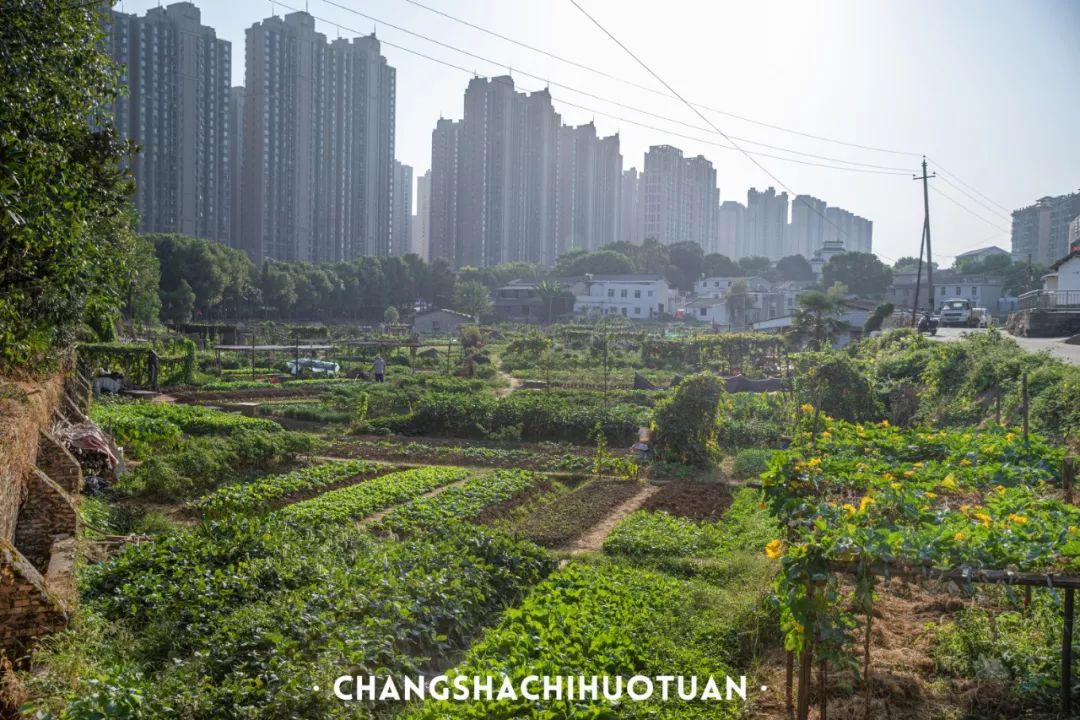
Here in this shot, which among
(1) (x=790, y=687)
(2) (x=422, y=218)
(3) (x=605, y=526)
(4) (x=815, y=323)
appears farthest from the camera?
(2) (x=422, y=218)

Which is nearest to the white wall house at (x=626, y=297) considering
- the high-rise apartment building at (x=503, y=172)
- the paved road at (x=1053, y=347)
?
the high-rise apartment building at (x=503, y=172)

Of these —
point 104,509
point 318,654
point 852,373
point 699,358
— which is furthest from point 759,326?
point 318,654

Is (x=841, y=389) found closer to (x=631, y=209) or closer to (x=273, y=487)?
(x=273, y=487)

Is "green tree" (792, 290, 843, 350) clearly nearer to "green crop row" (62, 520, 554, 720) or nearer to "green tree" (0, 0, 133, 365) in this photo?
"green crop row" (62, 520, 554, 720)

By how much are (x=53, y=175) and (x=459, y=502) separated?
8509 millimetres

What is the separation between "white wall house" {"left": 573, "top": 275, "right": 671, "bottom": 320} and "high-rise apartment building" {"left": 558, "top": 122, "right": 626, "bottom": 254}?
42.6 metres

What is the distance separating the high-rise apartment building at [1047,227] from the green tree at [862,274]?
26.6m

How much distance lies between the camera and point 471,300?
84.3 metres

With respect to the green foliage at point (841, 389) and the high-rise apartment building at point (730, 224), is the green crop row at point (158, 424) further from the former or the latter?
the high-rise apartment building at point (730, 224)

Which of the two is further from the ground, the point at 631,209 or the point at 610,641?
the point at 631,209

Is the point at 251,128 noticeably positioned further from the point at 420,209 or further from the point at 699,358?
the point at 420,209

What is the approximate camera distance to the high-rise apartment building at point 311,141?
9300cm

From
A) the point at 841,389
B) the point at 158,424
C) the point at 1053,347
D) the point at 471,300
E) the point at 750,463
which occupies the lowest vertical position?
the point at 750,463

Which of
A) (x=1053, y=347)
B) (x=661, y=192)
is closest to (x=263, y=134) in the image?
(x=661, y=192)
